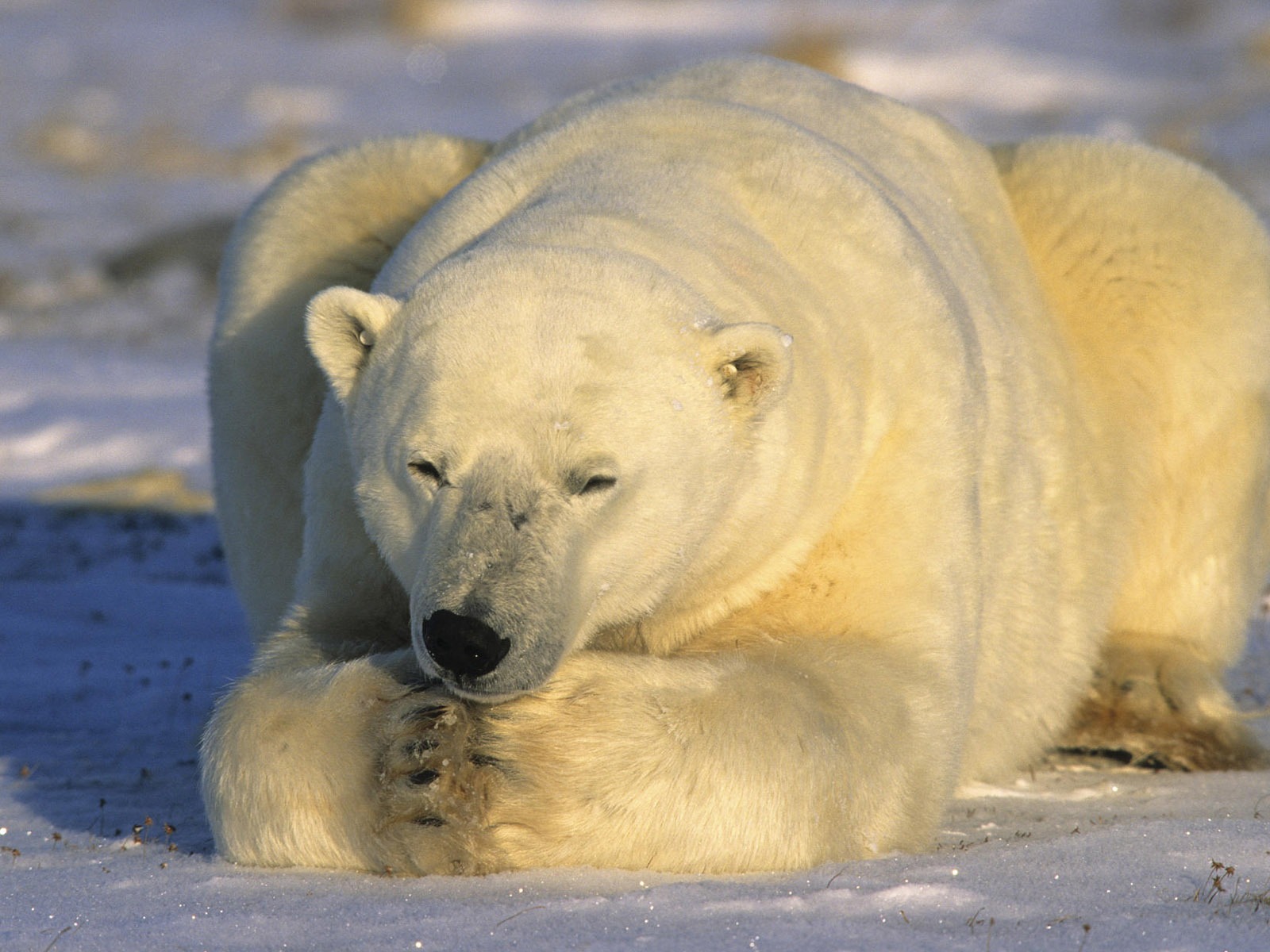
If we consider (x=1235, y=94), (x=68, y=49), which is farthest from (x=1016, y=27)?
(x=68, y=49)

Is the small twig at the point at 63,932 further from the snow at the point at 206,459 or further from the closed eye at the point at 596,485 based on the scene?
the closed eye at the point at 596,485

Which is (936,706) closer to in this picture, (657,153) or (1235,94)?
(657,153)

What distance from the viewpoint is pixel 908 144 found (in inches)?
177

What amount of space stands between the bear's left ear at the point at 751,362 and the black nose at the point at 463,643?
0.72 metres

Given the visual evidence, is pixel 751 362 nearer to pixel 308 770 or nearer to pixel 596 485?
pixel 596 485

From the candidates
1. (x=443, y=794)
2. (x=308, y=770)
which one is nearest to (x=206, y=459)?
(x=308, y=770)

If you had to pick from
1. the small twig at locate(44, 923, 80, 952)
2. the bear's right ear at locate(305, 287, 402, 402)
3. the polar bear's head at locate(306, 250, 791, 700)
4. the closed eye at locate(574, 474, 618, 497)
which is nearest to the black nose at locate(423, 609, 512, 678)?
the polar bear's head at locate(306, 250, 791, 700)

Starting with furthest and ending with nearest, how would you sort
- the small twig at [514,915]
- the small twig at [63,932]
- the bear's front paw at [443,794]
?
the bear's front paw at [443,794], the small twig at [514,915], the small twig at [63,932]

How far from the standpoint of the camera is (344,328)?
10.8 feet

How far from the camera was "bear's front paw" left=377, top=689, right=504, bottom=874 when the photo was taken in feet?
9.21

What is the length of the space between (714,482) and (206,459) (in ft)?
20.1

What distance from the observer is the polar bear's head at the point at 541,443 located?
2742 mm

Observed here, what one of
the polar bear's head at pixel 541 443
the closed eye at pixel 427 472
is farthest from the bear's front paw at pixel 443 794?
the closed eye at pixel 427 472

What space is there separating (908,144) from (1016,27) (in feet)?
67.5
